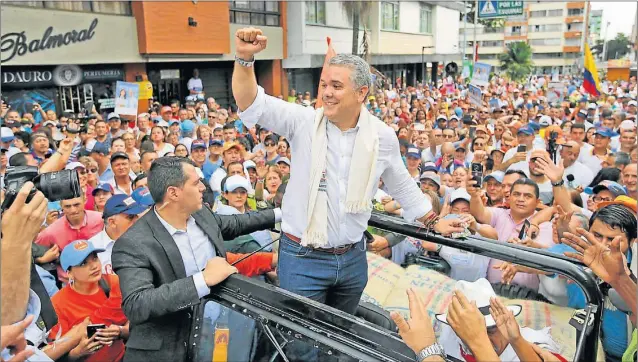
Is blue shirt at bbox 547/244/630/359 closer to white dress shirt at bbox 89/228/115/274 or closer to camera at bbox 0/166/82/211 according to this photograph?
camera at bbox 0/166/82/211

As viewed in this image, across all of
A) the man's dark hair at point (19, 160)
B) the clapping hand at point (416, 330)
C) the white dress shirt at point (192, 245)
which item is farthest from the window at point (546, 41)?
the clapping hand at point (416, 330)

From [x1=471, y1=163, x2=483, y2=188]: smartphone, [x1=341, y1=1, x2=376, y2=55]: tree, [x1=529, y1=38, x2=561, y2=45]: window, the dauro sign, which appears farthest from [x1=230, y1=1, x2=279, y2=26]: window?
[x1=529, y1=38, x2=561, y2=45]: window

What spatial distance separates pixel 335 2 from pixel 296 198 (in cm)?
2022

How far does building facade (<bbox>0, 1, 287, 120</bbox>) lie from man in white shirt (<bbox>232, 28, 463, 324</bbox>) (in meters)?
10.9

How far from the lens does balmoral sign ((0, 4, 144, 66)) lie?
11039mm

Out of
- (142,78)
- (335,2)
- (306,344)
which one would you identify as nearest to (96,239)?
(306,344)

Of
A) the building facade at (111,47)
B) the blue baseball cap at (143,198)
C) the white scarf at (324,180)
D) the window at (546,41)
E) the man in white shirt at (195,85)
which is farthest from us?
the window at (546,41)

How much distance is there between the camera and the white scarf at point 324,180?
2.09 metres

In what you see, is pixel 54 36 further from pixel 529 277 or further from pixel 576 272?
pixel 576 272

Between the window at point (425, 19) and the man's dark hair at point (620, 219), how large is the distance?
93.4 feet

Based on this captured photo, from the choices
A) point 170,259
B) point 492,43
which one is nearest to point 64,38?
point 170,259

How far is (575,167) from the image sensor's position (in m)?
5.91

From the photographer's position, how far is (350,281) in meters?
2.29

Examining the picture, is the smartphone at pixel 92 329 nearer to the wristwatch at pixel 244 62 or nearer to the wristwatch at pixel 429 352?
the wristwatch at pixel 244 62
